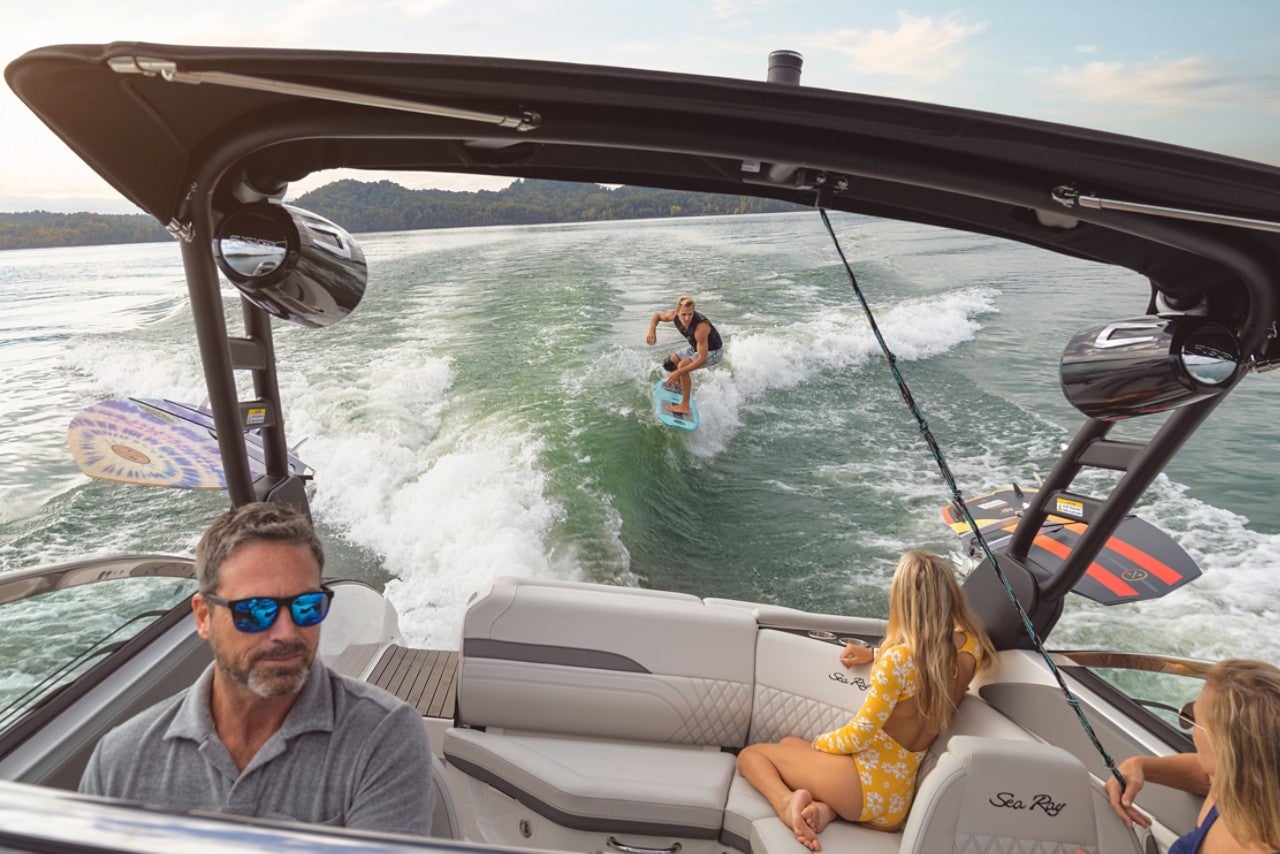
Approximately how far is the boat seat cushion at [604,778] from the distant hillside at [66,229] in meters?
7.22

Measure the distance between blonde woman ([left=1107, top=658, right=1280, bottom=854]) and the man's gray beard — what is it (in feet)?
4.62

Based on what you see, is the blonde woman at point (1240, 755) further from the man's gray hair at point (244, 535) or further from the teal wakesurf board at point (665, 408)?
the teal wakesurf board at point (665, 408)

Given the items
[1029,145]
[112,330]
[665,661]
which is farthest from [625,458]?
[112,330]

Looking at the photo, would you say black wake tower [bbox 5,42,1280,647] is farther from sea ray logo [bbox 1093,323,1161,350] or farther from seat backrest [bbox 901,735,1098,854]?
seat backrest [bbox 901,735,1098,854]

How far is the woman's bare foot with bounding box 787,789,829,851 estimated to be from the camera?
1.84 m

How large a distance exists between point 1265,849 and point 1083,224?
101cm

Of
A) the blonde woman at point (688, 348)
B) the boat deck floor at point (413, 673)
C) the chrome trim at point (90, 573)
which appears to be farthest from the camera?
the blonde woman at point (688, 348)

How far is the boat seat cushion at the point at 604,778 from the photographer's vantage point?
1.98 metres

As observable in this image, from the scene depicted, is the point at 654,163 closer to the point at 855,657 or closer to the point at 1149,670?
the point at 855,657

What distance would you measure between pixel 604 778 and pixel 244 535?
4.08 feet

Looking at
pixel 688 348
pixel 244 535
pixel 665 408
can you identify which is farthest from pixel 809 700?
pixel 688 348

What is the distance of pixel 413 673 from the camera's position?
2.63 metres

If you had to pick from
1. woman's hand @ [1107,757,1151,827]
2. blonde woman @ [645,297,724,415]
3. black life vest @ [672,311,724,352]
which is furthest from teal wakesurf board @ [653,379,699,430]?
woman's hand @ [1107,757,1151,827]

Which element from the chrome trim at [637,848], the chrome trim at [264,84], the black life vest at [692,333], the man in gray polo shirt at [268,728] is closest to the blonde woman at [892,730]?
the chrome trim at [637,848]
